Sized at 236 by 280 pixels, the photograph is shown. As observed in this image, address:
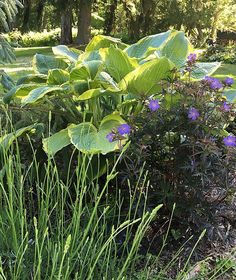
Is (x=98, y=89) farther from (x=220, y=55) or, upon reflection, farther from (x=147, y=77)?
(x=220, y=55)

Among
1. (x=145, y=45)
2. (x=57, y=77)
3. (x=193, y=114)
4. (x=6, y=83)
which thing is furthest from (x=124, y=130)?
(x=6, y=83)

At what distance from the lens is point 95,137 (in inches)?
97.1

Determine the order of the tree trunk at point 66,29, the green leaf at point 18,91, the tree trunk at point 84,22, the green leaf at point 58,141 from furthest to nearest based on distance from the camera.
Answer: the tree trunk at point 66,29 < the tree trunk at point 84,22 < the green leaf at point 18,91 < the green leaf at point 58,141

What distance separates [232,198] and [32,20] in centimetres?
2450

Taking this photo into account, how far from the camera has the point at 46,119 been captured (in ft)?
9.61

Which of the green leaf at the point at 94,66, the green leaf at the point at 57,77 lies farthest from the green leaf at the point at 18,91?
the green leaf at the point at 94,66

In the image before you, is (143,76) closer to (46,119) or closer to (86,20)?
(46,119)

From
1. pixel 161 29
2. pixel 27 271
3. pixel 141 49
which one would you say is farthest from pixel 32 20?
pixel 27 271

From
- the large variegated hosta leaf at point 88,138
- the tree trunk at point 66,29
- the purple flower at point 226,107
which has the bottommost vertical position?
the tree trunk at point 66,29

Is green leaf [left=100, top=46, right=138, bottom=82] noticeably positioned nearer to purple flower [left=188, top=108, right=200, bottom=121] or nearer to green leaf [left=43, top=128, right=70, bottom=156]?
green leaf [left=43, top=128, right=70, bottom=156]

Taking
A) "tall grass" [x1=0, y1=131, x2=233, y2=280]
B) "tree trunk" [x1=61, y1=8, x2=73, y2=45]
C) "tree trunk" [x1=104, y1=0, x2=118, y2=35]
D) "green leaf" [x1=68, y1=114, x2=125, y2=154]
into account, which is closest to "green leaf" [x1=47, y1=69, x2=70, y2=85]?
"green leaf" [x1=68, y1=114, x2=125, y2=154]

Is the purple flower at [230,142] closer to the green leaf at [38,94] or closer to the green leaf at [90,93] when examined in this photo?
the green leaf at [90,93]

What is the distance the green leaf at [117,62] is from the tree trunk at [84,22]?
54.2ft

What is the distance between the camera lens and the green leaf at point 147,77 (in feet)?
8.05
